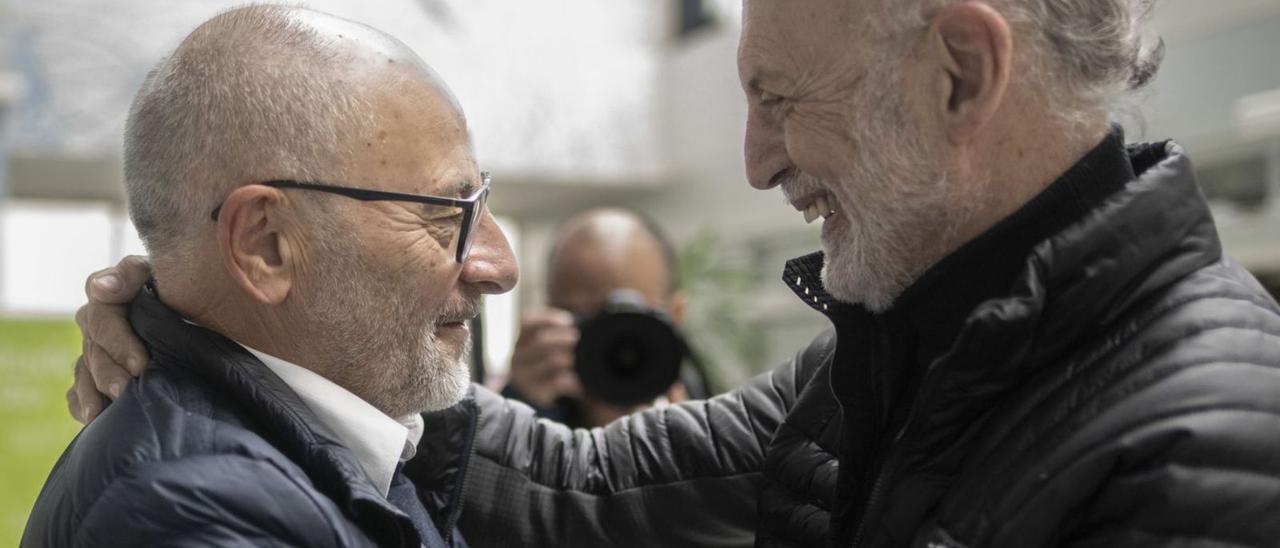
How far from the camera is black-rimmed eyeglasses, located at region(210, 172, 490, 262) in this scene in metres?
1.43

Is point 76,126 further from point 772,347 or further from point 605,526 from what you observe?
point 605,526

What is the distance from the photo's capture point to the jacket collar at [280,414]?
132cm

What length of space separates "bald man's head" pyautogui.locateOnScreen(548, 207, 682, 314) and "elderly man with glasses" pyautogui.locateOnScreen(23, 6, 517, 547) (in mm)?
1555

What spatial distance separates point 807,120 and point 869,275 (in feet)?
0.60

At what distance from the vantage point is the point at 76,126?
7.48 meters

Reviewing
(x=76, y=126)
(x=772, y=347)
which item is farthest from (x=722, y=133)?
(x=76, y=126)

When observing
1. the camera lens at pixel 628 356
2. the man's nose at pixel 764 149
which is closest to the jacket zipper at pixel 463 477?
Answer: the man's nose at pixel 764 149

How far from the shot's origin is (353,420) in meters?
1.45

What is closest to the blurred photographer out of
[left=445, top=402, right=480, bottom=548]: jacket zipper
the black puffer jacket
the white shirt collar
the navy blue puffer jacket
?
[left=445, top=402, right=480, bottom=548]: jacket zipper

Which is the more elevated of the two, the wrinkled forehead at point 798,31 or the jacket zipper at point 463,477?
the wrinkled forehead at point 798,31

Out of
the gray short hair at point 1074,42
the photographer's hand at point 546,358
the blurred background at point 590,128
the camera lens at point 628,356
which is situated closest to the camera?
the gray short hair at point 1074,42

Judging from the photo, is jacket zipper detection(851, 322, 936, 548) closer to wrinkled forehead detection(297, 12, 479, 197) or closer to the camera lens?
wrinkled forehead detection(297, 12, 479, 197)

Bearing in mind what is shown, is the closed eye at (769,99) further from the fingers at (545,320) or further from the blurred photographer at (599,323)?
the fingers at (545,320)

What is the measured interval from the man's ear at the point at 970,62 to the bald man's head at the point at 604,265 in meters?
1.77
